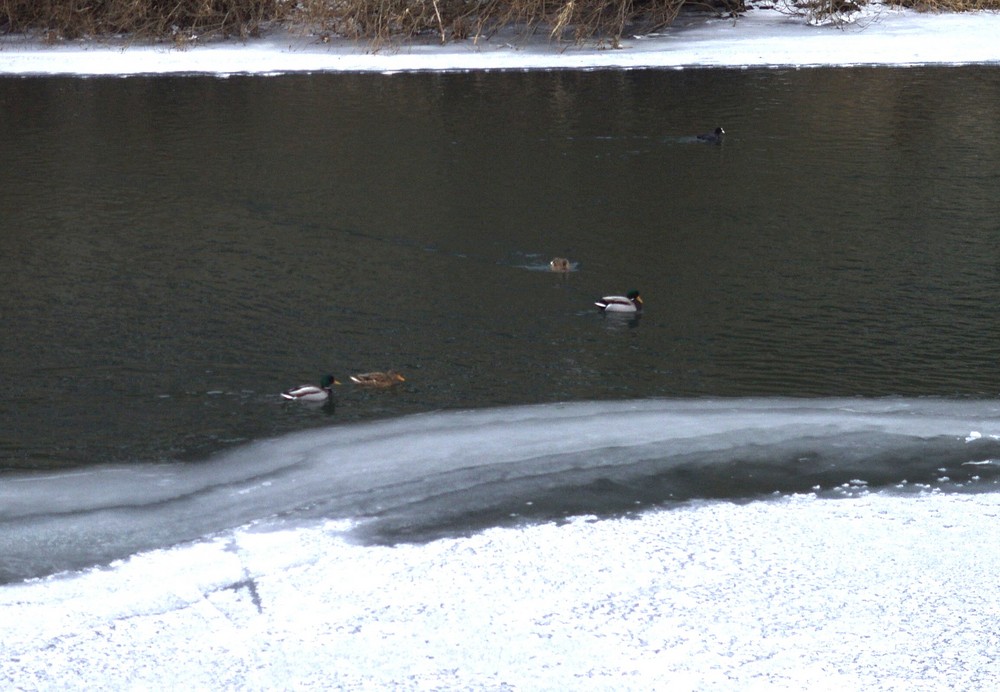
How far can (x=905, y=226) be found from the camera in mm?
10930

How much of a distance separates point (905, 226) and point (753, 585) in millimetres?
6505

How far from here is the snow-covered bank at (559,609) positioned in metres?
4.57

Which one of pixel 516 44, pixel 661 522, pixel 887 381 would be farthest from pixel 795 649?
pixel 516 44

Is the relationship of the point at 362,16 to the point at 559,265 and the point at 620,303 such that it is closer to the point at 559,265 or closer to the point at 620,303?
the point at 559,265

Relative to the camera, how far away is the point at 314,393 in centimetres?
723

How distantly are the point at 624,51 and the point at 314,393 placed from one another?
623 inches

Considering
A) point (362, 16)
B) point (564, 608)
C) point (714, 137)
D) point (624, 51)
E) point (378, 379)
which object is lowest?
point (564, 608)

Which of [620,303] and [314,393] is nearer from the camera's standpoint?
[314,393]

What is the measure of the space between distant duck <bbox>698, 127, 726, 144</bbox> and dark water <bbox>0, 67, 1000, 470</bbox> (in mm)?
269

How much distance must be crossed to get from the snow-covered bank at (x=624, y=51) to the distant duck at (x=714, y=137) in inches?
238

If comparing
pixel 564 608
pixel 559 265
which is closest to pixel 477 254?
pixel 559 265

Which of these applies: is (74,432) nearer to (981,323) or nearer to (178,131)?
(981,323)

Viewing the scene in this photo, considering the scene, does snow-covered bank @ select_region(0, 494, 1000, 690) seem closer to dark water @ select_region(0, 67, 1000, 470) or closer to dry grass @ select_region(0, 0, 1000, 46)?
dark water @ select_region(0, 67, 1000, 470)

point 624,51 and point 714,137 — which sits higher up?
point 624,51
